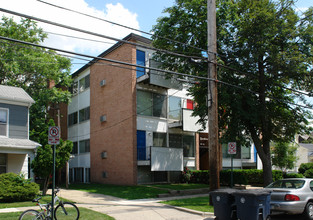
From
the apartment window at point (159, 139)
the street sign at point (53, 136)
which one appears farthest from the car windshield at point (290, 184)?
the apartment window at point (159, 139)

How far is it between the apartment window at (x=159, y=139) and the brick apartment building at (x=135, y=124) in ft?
0.25

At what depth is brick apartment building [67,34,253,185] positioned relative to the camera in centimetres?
2250

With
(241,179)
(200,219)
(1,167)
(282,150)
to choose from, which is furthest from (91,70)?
(282,150)

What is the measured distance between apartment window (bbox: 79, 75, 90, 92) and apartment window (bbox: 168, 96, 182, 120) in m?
8.67

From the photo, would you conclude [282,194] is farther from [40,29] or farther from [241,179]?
[40,29]

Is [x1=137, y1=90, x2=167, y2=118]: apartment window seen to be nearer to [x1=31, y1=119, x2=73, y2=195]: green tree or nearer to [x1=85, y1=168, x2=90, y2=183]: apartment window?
[x1=31, y1=119, x2=73, y2=195]: green tree

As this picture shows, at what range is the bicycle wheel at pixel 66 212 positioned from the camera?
937 cm

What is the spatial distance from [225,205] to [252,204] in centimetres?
93

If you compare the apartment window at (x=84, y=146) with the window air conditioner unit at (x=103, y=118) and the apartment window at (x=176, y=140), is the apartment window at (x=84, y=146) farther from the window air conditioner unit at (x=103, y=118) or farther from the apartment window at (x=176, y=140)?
the apartment window at (x=176, y=140)

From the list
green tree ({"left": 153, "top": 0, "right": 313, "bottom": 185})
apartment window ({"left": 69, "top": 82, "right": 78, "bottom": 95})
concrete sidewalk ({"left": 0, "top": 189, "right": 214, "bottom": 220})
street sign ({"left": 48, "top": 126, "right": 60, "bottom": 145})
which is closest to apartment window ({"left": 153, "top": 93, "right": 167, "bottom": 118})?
green tree ({"left": 153, "top": 0, "right": 313, "bottom": 185})

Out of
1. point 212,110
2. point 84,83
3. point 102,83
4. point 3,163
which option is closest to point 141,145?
point 102,83

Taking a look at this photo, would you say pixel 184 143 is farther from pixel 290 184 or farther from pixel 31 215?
pixel 31 215

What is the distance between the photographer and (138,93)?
913 inches

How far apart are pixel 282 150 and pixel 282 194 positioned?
2665cm
